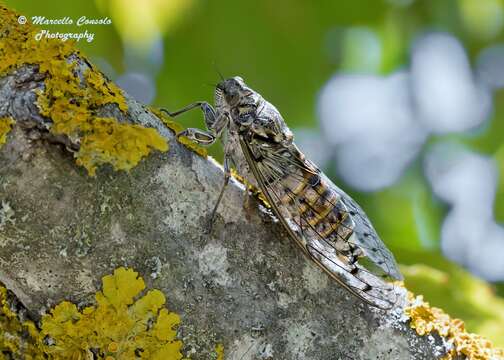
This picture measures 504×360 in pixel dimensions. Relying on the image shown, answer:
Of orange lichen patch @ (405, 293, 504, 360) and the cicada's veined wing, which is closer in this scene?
orange lichen patch @ (405, 293, 504, 360)

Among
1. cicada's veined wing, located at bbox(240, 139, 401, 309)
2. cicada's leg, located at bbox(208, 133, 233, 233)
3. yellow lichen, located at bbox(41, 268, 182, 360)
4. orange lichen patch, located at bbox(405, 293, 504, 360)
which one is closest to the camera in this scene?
yellow lichen, located at bbox(41, 268, 182, 360)

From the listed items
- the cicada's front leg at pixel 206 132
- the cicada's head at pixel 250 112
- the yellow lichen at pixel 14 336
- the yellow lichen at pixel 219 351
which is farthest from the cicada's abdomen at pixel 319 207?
the yellow lichen at pixel 14 336

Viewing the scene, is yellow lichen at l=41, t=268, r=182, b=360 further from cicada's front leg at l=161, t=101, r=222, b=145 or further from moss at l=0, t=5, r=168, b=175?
cicada's front leg at l=161, t=101, r=222, b=145

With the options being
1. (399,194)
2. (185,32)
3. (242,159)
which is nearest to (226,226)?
(242,159)

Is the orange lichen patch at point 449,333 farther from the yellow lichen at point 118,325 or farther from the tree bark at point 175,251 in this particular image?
the yellow lichen at point 118,325

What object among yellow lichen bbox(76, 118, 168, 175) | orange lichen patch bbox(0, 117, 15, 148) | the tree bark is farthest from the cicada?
orange lichen patch bbox(0, 117, 15, 148)

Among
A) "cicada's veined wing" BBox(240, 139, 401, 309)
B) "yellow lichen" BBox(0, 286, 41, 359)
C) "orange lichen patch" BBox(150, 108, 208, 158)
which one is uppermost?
"cicada's veined wing" BBox(240, 139, 401, 309)

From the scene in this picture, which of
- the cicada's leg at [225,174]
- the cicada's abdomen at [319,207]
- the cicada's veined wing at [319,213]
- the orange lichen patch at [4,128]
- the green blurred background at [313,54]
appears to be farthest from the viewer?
the green blurred background at [313,54]
